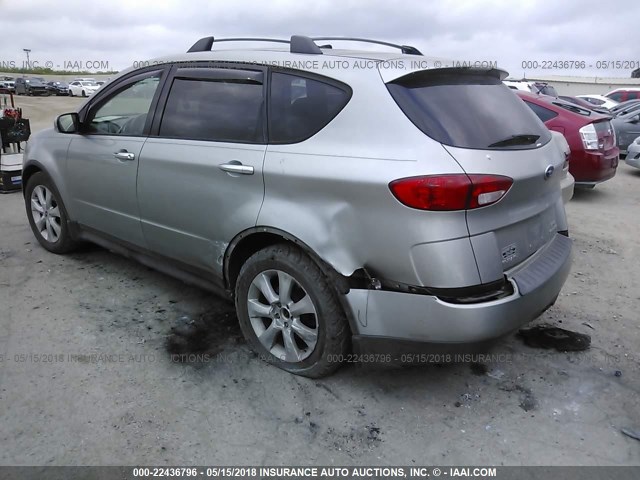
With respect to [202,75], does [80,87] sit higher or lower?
higher

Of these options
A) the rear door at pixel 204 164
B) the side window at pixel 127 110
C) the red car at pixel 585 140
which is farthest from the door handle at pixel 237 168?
the red car at pixel 585 140

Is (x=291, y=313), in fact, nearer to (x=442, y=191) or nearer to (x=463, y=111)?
(x=442, y=191)

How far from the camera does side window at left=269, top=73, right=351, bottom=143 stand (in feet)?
8.97

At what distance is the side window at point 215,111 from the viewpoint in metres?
3.03

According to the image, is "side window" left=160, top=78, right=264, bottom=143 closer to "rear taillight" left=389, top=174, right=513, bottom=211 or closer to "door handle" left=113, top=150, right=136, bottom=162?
"door handle" left=113, top=150, right=136, bottom=162

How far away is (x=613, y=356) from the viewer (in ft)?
10.8

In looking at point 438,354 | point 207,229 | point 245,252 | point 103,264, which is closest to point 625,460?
point 438,354

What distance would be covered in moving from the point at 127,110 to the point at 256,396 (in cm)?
239

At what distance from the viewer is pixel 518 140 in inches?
110

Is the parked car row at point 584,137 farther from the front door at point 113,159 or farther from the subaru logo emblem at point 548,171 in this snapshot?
the front door at point 113,159

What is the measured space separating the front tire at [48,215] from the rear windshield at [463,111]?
10.8 ft

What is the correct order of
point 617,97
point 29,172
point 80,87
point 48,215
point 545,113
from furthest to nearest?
point 80,87
point 617,97
point 545,113
point 29,172
point 48,215

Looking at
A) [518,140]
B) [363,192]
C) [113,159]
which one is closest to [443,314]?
[363,192]

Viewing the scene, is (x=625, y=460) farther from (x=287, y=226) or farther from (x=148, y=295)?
(x=148, y=295)
